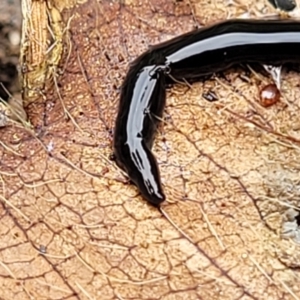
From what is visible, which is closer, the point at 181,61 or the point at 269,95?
the point at 269,95

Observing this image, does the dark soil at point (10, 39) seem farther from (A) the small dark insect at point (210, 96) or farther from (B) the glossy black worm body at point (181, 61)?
(A) the small dark insect at point (210, 96)

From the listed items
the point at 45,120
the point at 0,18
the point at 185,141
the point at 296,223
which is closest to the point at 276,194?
the point at 296,223

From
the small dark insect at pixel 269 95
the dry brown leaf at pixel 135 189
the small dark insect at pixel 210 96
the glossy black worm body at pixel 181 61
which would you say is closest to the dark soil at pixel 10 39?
the dry brown leaf at pixel 135 189

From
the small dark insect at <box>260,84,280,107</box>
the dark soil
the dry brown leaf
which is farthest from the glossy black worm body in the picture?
the dark soil

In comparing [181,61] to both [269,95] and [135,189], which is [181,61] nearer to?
[269,95]

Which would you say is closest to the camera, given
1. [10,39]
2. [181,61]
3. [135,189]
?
[135,189]

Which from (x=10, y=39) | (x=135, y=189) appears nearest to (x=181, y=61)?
(x=135, y=189)
